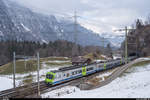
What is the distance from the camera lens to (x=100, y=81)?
101ft

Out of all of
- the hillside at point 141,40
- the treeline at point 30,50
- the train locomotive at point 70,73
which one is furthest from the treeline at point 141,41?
the train locomotive at point 70,73

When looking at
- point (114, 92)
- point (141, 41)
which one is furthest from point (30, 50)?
point (114, 92)

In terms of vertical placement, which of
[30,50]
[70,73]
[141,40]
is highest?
[141,40]

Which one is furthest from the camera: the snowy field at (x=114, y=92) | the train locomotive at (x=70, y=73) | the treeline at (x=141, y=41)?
the treeline at (x=141, y=41)

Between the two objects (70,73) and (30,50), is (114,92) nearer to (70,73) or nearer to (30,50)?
(70,73)

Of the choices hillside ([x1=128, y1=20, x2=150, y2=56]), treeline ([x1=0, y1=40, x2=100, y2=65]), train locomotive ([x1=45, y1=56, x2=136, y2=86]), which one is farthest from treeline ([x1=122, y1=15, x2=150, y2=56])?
train locomotive ([x1=45, y1=56, x2=136, y2=86])

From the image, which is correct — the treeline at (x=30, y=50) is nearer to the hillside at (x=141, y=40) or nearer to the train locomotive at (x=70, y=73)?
the hillside at (x=141, y=40)

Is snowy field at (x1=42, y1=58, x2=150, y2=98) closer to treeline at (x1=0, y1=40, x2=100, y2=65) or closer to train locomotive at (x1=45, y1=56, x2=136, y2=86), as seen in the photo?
train locomotive at (x1=45, y1=56, x2=136, y2=86)

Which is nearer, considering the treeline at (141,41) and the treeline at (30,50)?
the treeline at (141,41)

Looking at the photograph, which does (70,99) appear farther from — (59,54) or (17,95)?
(59,54)

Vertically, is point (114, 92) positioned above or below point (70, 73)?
below

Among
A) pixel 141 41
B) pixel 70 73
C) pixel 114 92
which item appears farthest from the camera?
pixel 141 41

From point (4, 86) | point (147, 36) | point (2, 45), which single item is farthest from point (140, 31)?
point (2, 45)

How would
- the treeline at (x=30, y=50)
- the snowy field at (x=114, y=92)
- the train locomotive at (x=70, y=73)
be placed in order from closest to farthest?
the snowy field at (x=114, y=92)
the train locomotive at (x=70, y=73)
the treeline at (x=30, y=50)
